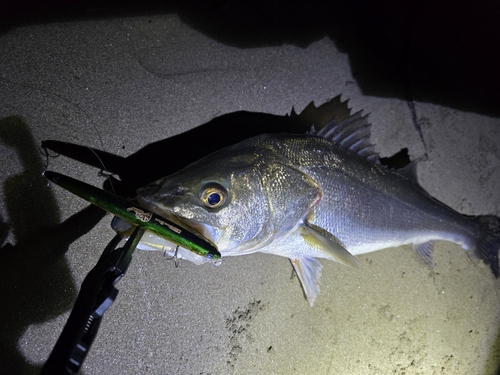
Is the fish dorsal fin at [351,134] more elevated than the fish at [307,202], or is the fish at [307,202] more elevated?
the fish dorsal fin at [351,134]

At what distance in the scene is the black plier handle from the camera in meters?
1.24

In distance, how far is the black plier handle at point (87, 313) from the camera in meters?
1.24

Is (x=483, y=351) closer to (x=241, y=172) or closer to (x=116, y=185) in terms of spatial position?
(x=241, y=172)

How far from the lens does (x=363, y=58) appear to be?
2.84 metres

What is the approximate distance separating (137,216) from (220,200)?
44 centimetres

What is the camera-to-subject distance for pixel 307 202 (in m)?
1.99

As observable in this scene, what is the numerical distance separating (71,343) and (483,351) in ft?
11.4

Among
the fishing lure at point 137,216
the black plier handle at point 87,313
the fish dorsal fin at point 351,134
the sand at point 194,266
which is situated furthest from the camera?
the fish dorsal fin at point 351,134

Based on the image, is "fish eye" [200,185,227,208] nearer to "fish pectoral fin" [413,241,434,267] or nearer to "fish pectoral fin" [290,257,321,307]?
"fish pectoral fin" [290,257,321,307]

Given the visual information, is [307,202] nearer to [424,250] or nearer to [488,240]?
[424,250]

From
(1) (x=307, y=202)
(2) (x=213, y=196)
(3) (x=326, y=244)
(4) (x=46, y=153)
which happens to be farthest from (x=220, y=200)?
(4) (x=46, y=153)

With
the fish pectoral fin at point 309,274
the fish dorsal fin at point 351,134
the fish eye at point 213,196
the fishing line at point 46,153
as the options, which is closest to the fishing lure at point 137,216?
the fish eye at point 213,196

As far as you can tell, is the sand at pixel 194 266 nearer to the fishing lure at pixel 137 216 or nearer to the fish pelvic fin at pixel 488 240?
the fish pelvic fin at pixel 488 240

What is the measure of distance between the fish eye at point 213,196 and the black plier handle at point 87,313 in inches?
13.9
